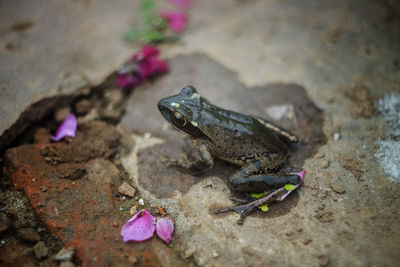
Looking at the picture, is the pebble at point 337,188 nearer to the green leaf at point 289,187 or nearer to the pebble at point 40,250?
the green leaf at point 289,187

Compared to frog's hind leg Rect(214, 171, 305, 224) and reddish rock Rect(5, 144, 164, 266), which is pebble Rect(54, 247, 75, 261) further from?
frog's hind leg Rect(214, 171, 305, 224)

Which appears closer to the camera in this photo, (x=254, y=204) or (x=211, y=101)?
(x=254, y=204)

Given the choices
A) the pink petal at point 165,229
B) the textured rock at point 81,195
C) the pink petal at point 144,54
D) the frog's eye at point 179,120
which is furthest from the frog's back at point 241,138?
the pink petal at point 144,54

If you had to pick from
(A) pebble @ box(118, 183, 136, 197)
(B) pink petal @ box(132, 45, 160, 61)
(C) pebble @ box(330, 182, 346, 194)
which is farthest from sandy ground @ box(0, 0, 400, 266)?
(B) pink petal @ box(132, 45, 160, 61)

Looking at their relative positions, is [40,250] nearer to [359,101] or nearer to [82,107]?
[82,107]

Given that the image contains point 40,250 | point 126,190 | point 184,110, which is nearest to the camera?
point 40,250

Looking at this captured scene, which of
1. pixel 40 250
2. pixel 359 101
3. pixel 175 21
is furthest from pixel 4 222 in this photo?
pixel 359 101

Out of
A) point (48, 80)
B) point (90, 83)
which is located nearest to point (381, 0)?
point (90, 83)
